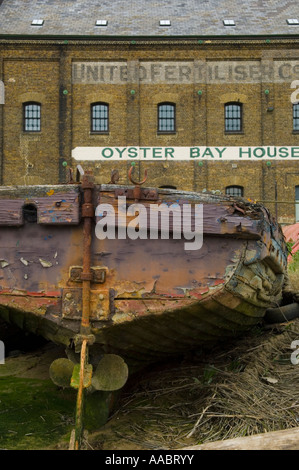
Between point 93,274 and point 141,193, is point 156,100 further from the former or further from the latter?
point 93,274

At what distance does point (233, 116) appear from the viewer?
18.1 metres

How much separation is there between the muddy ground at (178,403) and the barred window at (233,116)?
14407 millimetres

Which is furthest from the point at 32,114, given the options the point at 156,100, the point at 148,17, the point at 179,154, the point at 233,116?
the point at 233,116

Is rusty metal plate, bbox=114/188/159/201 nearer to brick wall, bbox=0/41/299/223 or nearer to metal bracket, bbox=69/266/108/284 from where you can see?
metal bracket, bbox=69/266/108/284

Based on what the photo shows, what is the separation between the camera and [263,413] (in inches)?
128

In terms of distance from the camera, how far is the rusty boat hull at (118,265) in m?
3.11

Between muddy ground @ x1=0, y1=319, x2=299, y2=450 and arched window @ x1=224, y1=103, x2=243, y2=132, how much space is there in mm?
14408

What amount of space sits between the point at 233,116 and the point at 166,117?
2687 mm

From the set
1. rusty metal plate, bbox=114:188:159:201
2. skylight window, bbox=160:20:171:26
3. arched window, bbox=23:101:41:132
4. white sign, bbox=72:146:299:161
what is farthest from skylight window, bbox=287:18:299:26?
rusty metal plate, bbox=114:188:159:201

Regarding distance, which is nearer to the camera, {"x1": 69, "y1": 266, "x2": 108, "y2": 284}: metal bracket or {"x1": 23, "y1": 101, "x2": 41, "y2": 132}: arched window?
{"x1": 69, "y1": 266, "x2": 108, "y2": 284}: metal bracket

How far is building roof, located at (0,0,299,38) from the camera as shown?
18.0m

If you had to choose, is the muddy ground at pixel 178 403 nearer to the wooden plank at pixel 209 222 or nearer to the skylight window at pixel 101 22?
the wooden plank at pixel 209 222

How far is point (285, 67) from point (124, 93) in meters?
6.45
